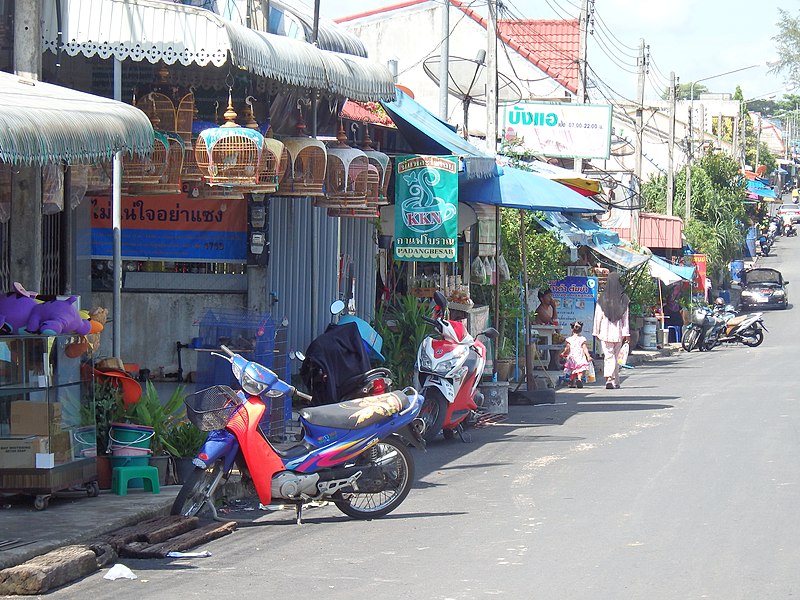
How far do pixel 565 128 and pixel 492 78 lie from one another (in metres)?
9.10

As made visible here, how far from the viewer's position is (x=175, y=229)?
1347 centimetres

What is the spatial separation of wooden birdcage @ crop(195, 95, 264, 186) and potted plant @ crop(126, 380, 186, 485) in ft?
6.61

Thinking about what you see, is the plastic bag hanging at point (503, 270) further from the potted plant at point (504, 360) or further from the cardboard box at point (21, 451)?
the cardboard box at point (21, 451)

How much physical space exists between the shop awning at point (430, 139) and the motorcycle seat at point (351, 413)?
6465 millimetres

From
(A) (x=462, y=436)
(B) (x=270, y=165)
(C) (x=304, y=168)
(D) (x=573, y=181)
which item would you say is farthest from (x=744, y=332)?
(B) (x=270, y=165)

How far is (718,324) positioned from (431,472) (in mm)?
25249

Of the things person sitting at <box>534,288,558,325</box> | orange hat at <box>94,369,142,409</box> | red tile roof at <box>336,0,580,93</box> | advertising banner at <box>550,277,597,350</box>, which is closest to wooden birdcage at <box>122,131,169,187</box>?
orange hat at <box>94,369,142,409</box>

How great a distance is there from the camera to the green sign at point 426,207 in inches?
549

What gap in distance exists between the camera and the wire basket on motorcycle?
835cm

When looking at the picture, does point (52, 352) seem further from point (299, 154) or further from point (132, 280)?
point (132, 280)

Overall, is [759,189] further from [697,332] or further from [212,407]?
[212,407]

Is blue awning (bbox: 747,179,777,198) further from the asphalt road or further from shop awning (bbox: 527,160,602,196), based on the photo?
the asphalt road

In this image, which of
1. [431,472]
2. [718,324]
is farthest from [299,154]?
[718,324]

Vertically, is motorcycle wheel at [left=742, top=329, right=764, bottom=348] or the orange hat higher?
the orange hat
